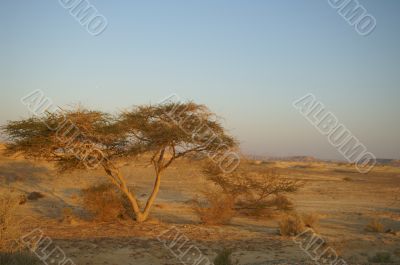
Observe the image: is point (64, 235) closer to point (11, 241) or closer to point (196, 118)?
point (11, 241)

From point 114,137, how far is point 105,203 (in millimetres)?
2686

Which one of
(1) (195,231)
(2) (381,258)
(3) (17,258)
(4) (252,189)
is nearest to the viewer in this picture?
(3) (17,258)

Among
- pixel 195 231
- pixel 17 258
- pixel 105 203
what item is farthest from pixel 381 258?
pixel 105 203

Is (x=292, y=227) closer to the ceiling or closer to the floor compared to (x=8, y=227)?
closer to the ceiling

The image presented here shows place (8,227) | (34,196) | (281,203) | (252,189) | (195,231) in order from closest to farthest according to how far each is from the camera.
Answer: (8,227), (195,231), (252,189), (281,203), (34,196)

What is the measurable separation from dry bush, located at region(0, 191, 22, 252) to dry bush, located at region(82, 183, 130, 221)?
21.4 ft

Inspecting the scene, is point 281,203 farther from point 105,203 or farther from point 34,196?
point 34,196

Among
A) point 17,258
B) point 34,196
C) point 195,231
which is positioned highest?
point 195,231

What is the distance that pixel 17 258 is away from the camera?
28.7 feet

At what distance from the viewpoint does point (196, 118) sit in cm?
1647

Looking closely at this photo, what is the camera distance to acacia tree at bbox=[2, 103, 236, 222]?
15344mm

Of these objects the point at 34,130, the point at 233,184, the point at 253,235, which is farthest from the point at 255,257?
the point at 34,130

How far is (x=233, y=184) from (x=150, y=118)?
16.1 feet

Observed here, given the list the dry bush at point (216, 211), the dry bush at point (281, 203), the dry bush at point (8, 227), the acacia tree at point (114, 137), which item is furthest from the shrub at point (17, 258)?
A: the dry bush at point (281, 203)
